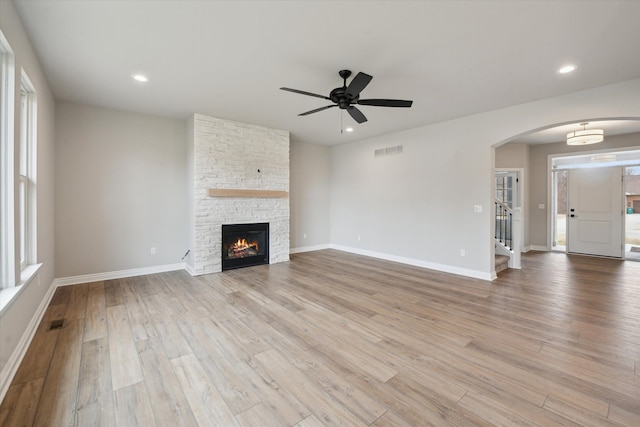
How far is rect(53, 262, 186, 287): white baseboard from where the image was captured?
13.9 ft

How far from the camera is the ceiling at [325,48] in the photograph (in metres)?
2.19

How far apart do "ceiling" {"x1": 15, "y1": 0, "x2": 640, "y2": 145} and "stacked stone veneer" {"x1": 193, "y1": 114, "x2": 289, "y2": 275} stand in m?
0.95

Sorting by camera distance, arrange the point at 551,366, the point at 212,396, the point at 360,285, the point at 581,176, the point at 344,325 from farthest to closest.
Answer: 1. the point at 581,176
2. the point at 360,285
3. the point at 344,325
4. the point at 551,366
5. the point at 212,396

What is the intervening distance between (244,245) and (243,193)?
1079 mm

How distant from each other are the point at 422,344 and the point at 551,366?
965 mm

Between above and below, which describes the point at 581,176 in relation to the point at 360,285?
above

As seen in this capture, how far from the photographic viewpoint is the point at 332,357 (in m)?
2.32

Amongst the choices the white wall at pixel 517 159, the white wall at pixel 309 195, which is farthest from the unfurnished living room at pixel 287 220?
the white wall at pixel 309 195

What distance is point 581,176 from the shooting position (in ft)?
23.0

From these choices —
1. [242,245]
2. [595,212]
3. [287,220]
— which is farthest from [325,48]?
[595,212]

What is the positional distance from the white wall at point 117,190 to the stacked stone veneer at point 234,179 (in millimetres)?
589

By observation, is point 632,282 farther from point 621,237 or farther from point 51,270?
point 51,270

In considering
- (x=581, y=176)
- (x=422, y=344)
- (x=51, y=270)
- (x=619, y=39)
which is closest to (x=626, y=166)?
(x=581, y=176)

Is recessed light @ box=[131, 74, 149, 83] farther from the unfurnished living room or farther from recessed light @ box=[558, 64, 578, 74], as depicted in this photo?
recessed light @ box=[558, 64, 578, 74]
